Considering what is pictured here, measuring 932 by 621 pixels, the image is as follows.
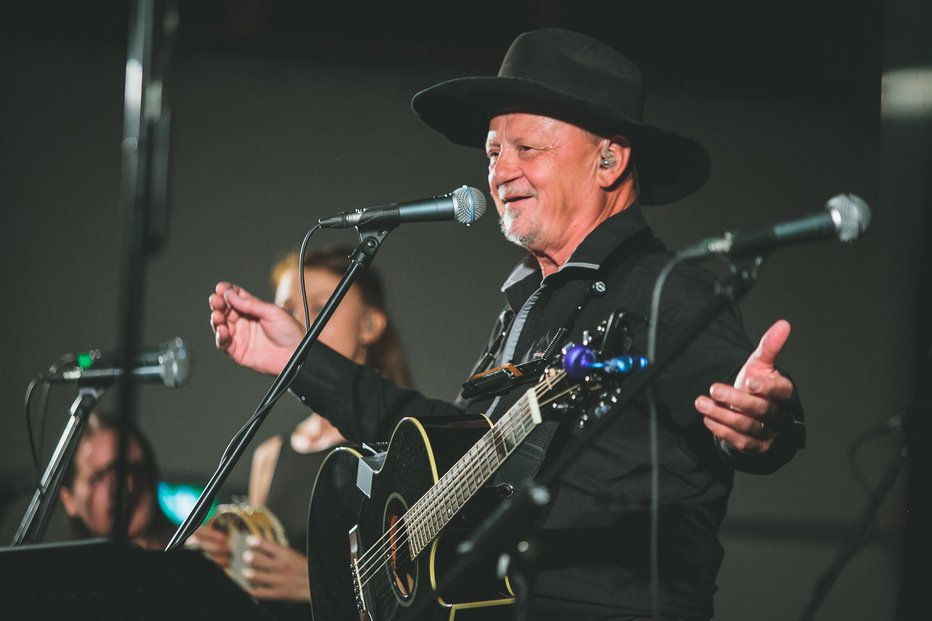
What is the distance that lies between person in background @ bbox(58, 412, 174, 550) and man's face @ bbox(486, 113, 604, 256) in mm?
2241

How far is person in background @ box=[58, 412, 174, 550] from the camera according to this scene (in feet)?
12.6

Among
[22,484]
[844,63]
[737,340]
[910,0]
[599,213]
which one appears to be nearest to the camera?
[737,340]

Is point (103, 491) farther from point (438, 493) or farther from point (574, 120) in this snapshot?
point (574, 120)

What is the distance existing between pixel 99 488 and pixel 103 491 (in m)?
0.03

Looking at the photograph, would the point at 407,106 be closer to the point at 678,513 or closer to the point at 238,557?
the point at 238,557

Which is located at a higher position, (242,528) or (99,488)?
(99,488)

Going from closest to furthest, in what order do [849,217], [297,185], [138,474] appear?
[849,217] → [138,474] → [297,185]

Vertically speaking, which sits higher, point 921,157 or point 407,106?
point 407,106

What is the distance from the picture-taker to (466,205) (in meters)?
2.12

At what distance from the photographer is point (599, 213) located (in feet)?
7.89

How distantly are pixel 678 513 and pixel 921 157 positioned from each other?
176 cm

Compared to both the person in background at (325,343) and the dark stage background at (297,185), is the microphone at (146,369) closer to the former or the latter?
the person in background at (325,343)

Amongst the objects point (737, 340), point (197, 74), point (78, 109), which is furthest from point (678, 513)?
point (78, 109)

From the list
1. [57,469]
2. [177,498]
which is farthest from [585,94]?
[177,498]
